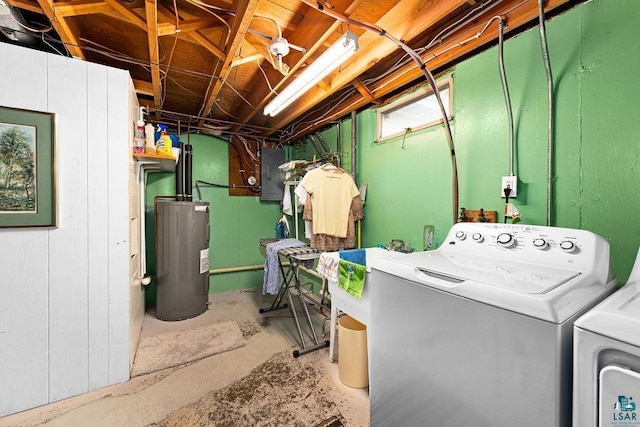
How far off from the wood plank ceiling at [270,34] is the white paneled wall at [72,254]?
344 mm

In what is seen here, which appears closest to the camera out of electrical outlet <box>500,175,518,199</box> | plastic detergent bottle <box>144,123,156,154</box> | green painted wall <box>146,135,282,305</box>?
electrical outlet <box>500,175,518,199</box>

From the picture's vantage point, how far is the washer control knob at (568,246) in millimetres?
1044

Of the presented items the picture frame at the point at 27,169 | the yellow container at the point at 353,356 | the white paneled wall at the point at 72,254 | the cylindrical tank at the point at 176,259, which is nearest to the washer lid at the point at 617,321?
the yellow container at the point at 353,356

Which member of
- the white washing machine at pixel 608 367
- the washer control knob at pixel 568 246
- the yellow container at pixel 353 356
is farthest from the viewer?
the yellow container at pixel 353 356

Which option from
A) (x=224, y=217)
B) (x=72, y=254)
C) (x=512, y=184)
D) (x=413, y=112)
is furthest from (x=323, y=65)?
(x=224, y=217)

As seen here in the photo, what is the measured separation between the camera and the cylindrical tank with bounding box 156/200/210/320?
9.55 feet

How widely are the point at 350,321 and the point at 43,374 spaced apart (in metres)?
2.05

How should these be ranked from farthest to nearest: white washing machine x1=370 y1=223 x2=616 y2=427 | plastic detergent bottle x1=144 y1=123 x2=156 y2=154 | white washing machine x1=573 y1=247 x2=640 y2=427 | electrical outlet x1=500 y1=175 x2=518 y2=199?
plastic detergent bottle x1=144 y1=123 x2=156 y2=154 → electrical outlet x1=500 y1=175 x2=518 y2=199 → white washing machine x1=370 y1=223 x2=616 y2=427 → white washing machine x1=573 y1=247 x2=640 y2=427

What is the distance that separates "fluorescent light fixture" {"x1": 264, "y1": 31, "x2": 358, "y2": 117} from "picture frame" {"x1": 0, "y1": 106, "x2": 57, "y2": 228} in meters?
1.55

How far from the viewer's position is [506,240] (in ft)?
3.97

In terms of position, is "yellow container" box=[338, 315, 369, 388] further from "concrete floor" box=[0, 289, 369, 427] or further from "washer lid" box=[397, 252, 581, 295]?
"washer lid" box=[397, 252, 581, 295]

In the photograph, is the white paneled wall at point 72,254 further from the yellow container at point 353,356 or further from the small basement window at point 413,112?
the small basement window at point 413,112

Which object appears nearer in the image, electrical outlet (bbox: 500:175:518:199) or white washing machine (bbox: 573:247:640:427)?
white washing machine (bbox: 573:247:640:427)

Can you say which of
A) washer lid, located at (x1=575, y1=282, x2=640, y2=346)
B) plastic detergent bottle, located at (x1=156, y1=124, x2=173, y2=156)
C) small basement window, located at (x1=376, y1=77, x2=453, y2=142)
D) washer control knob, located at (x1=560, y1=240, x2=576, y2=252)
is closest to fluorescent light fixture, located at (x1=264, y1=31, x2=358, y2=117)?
small basement window, located at (x1=376, y1=77, x2=453, y2=142)
